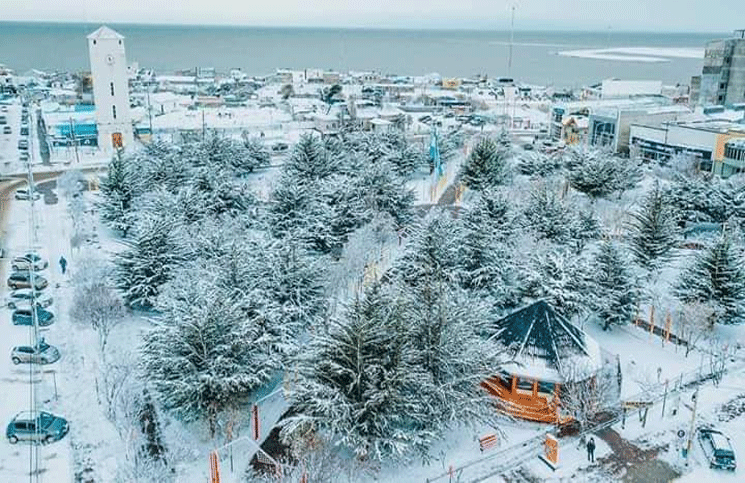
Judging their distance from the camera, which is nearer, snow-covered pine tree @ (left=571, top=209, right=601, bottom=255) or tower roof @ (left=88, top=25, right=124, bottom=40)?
snow-covered pine tree @ (left=571, top=209, right=601, bottom=255)

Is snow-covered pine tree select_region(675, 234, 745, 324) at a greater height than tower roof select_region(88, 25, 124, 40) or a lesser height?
lesser

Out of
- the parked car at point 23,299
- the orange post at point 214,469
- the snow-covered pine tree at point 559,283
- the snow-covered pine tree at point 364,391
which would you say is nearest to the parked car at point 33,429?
the orange post at point 214,469

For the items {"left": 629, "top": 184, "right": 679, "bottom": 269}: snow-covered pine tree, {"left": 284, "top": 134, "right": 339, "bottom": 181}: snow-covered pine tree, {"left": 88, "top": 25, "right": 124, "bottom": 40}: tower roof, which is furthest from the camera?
{"left": 88, "top": 25, "right": 124, "bottom": 40}: tower roof

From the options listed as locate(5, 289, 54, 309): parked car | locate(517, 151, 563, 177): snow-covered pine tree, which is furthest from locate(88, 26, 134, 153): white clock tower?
locate(517, 151, 563, 177): snow-covered pine tree

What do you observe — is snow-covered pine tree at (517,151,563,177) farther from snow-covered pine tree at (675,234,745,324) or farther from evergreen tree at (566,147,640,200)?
snow-covered pine tree at (675,234,745,324)

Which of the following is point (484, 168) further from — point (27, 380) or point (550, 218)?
point (27, 380)

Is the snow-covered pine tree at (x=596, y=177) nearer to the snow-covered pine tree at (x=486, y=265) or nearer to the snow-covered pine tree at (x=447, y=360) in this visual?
the snow-covered pine tree at (x=486, y=265)

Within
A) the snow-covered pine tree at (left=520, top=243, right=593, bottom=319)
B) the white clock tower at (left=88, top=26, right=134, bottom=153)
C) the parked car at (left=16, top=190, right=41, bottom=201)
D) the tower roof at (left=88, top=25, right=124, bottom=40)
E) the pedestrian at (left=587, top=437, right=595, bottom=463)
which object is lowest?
the pedestrian at (left=587, top=437, right=595, bottom=463)

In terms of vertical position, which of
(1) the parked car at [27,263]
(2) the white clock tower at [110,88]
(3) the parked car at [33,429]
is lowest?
(3) the parked car at [33,429]
